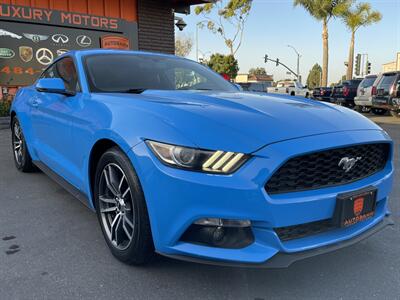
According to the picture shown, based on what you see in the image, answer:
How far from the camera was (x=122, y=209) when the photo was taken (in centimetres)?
258

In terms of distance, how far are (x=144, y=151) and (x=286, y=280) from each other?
1.21 metres

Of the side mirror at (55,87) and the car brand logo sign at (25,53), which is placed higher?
the car brand logo sign at (25,53)

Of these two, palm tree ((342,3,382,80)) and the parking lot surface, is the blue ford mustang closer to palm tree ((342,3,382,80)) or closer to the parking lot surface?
the parking lot surface

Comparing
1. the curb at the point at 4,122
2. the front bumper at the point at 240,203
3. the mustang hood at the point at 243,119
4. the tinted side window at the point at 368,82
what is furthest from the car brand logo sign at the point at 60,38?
the tinted side window at the point at 368,82

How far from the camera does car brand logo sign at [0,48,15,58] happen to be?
405 inches

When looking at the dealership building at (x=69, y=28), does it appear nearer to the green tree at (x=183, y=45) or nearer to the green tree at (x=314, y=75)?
the green tree at (x=183, y=45)

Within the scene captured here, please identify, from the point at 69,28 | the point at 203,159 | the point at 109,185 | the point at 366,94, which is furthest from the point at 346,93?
the point at 203,159

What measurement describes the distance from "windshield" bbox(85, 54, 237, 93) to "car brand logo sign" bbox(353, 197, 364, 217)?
187cm

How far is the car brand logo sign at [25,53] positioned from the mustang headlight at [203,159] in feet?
32.8

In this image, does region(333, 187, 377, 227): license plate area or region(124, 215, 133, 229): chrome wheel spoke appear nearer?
region(333, 187, 377, 227): license plate area

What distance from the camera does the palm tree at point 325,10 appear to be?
28.8m

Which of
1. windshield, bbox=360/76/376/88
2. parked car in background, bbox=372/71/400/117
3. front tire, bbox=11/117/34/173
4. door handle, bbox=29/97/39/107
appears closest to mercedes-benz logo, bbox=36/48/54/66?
front tire, bbox=11/117/34/173

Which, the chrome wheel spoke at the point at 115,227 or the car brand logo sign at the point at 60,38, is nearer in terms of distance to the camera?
the chrome wheel spoke at the point at 115,227

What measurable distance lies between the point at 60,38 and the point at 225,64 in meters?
29.8
